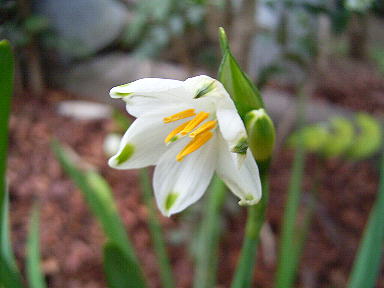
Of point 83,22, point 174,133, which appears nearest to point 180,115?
point 174,133

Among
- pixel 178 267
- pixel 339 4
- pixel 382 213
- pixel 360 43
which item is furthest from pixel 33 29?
pixel 360 43

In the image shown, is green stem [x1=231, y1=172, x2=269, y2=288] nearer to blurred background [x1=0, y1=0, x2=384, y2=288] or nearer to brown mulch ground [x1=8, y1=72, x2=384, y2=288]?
blurred background [x1=0, y1=0, x2=384, y2=288]

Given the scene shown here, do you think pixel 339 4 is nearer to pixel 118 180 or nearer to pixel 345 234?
pixel 345 234

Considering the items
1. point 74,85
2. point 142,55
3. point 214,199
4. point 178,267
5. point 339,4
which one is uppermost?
point 339,4

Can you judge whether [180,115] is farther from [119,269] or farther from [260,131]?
[119,269]

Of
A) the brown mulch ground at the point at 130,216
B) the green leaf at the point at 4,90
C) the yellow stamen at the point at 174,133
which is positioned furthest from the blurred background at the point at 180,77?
the yellow stamen at the point at 174,133

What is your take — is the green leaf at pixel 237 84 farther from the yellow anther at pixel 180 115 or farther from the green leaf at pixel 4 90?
the green leaf at pixel 4 90

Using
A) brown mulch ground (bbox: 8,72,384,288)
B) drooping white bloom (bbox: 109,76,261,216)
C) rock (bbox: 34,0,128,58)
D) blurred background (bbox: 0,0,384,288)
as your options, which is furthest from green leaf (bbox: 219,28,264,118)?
rock (bbox: 34,0,128,58)
